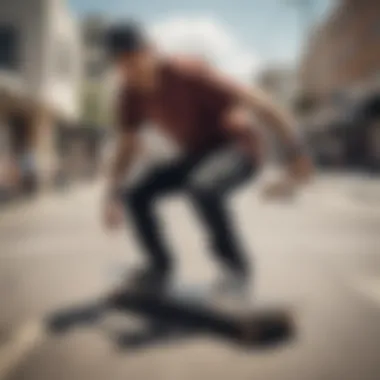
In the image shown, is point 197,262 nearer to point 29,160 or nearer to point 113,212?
point 113,212

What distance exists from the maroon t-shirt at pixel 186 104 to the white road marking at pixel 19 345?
1.73 feet

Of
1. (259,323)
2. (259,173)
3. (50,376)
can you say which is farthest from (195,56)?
(50,376)

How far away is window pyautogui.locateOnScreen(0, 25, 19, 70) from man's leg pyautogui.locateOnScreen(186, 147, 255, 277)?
1.77ft

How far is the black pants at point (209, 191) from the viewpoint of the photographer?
1.49m

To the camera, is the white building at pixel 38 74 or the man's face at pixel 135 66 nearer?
the man's face at pixel 135 66

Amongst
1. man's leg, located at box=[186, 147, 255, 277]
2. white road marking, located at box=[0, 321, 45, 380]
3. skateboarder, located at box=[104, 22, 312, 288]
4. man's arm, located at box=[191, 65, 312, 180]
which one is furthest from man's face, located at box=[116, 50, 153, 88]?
white road marking, located at box=[0, 321, 45, 380]

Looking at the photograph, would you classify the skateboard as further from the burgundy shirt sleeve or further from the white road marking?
the burgundy shirt sleeve

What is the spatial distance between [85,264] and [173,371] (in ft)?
1.06

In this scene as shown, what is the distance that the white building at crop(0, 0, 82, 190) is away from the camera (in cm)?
156

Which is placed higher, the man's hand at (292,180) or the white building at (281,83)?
A: the white building at (281,83)

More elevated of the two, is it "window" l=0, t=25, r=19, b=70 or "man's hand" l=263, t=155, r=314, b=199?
"window" l=0, t=25, r=19, b=70

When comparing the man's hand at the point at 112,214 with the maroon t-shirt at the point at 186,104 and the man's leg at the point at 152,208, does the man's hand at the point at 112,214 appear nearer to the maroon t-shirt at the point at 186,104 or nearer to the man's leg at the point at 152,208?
the man's leg at the point at 152,208

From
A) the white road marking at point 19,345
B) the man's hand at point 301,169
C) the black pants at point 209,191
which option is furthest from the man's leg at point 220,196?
the white road marking at point 19,345

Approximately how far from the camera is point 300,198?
156 cm
